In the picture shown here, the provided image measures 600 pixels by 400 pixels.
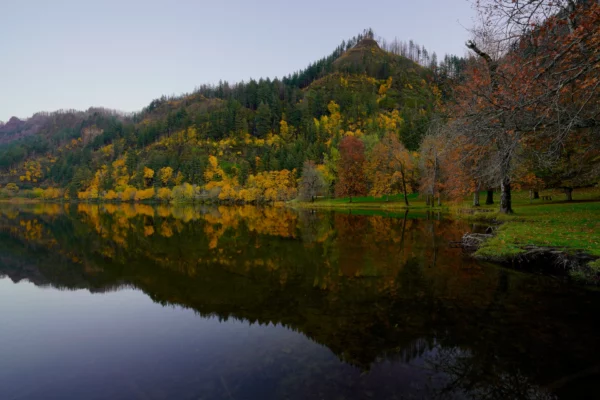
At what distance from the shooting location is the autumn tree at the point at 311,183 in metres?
80.4

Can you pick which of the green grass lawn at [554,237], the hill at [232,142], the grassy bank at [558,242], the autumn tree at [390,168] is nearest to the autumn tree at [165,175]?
the hill at [232,142]

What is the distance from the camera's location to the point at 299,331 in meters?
9.85

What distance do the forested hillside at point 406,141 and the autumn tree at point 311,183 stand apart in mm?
267

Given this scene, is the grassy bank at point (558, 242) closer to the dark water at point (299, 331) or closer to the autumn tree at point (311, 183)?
the dark water at point (299, 331)

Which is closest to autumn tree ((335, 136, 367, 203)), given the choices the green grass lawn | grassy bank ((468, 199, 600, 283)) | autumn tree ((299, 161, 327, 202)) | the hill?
autumn tree ((299, 161, 327, 202))

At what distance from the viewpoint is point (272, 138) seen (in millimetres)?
161500

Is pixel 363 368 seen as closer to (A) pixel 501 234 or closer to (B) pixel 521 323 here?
(B) pixel 521 323

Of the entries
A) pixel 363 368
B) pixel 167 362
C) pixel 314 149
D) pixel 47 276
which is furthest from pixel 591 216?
pixel 314 149

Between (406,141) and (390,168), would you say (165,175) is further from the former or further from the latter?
(390,168)

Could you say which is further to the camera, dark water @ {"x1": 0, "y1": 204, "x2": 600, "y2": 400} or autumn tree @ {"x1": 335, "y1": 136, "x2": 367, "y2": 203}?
autumn tree @ {"x1": 335, "y1": 136, "x2": 367, "y2": 203}

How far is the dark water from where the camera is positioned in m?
7.19

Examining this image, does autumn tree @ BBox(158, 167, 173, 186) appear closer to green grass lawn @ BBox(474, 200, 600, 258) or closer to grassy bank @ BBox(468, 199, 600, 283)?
green grass lawn @ BBox(474, 200, 600, 258)

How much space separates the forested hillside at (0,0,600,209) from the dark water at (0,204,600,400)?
5.78 metres

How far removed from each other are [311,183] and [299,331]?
Result: 235 feet
